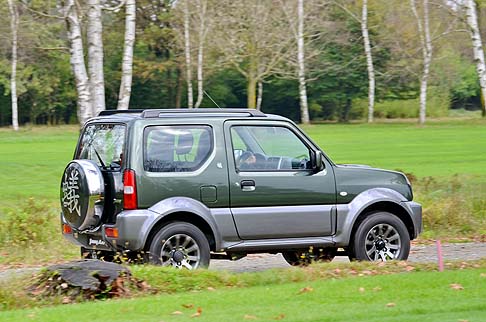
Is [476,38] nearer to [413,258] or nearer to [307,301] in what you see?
[413,258]

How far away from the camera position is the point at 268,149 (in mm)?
12117

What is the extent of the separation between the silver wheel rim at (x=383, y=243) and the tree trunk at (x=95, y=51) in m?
8.52

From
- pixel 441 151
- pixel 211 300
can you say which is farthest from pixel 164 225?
pixel 441 151

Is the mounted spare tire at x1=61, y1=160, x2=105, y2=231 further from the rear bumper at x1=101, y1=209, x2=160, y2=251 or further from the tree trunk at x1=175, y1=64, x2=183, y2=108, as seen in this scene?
the tree trunk at x1=175, y1=64, x2=183, y2=108

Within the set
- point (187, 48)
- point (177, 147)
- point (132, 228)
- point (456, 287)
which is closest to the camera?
point (456, 287)

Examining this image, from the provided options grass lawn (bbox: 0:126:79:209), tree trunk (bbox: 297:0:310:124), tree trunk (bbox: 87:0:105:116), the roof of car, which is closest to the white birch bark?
tree trunk (bbox: 297:0:310:124)

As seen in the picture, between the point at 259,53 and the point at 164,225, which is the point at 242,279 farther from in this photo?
the point at 259,53

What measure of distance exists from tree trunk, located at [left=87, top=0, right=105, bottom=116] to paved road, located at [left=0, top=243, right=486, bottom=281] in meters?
6.51

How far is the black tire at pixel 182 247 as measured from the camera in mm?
11305

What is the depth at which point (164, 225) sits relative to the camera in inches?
448

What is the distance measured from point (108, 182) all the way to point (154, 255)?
1.01 metres

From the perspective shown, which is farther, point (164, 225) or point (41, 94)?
point (41, 94)

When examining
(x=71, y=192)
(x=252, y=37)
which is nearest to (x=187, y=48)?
(x=252, y=37)

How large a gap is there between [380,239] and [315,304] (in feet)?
12.2
